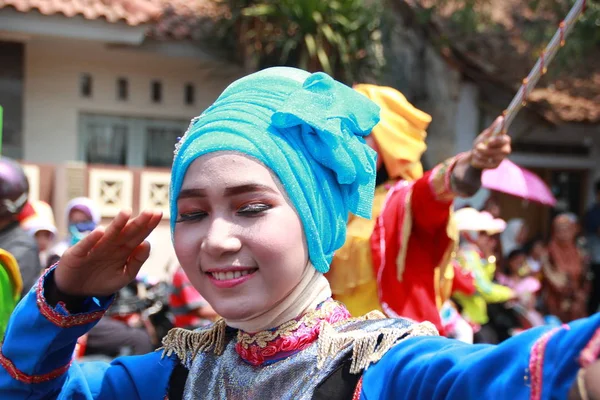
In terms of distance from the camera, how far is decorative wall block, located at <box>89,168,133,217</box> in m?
7.87

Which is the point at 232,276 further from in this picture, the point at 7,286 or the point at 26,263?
the point at 26,263

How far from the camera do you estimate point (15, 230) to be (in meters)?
3.37

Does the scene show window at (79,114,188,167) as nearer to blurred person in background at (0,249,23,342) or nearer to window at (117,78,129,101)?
window at (117,78,129,101)

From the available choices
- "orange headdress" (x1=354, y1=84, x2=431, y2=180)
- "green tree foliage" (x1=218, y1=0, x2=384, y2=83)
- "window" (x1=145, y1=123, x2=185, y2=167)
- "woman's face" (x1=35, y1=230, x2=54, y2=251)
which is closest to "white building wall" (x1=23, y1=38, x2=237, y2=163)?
"window" (x1=145, y1=123, x2=185, y2=167)

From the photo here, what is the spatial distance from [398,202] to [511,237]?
644 cm

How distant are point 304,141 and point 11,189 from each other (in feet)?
7.28

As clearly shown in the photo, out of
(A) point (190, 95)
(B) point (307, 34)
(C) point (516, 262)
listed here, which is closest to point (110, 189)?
(A) point (190, 95)

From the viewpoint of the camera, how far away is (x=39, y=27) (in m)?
8.05

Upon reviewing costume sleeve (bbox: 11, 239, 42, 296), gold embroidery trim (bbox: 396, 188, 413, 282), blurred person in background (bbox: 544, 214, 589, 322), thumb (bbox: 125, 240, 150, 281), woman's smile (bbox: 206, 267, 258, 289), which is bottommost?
blurred person in background (bbox: 544, 214, 589, 322)

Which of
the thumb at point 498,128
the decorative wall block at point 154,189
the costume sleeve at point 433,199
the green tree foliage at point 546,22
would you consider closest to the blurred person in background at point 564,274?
the green tree foliage at point 546,22

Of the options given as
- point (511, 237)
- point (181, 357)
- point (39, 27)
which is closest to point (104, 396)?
point (181, 357)

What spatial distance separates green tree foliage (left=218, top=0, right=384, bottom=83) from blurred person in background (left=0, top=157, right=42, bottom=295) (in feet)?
19.1

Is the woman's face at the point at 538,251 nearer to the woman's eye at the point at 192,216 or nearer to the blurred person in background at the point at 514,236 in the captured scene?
the blurred person in background at the point at 514,236

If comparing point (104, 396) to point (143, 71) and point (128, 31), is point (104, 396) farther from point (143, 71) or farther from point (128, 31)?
point (143, 71)
